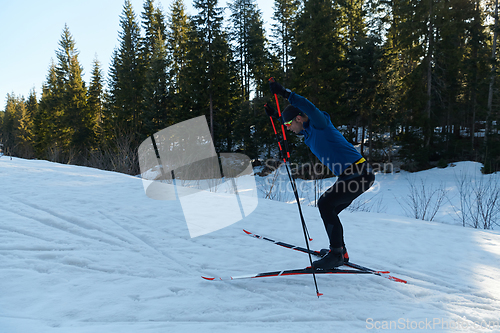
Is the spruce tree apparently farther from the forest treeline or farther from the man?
Answer: the man

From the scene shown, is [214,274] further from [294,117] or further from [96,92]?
[96,92]

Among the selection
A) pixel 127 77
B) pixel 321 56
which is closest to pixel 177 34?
pixel 127 77

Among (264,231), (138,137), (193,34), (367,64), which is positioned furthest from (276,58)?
(264,231)

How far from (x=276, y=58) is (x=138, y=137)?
1473cm

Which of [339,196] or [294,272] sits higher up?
[339,196]

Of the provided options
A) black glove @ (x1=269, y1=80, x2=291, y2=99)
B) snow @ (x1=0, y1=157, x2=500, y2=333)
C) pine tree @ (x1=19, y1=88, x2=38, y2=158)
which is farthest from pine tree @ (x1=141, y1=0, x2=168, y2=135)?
pine tree @ (x1=19, y1=88, x2=38, y2=158)

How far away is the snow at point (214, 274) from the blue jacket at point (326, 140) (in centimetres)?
129

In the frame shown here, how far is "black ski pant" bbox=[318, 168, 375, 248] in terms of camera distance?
278 cm

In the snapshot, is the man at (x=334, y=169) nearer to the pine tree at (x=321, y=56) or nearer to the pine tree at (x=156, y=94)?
the pine tree at (x=321, y=56)

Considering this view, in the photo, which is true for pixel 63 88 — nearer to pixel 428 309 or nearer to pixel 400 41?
pixel 400 41

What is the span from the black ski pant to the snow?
20.8 inches

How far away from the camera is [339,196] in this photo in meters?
2.79

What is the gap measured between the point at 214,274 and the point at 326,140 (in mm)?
1879

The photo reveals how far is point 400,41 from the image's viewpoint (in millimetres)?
18891
